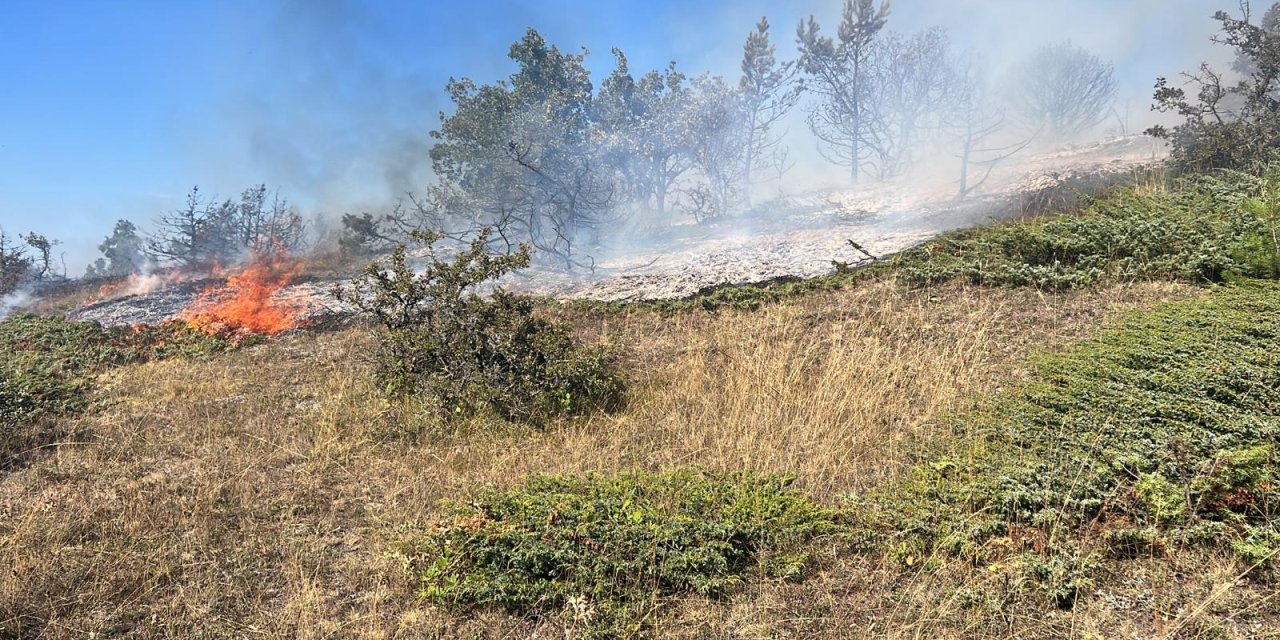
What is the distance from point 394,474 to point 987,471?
11.6 feet

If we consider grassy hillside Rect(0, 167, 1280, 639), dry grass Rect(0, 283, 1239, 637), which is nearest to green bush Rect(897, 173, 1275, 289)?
grassy hillside Rect(0, 167, 1280, 639)

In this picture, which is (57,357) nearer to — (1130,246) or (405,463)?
(405,463)

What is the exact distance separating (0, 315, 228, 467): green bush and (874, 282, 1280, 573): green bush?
254 inches

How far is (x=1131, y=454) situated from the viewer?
2.76 m

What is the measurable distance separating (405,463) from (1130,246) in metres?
7.63

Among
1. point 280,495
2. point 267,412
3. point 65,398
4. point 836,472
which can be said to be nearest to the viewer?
point 836,472

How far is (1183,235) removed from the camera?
6.54 metres

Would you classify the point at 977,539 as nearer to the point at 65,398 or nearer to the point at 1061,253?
the point at 1061,253

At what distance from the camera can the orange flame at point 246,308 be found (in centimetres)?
929

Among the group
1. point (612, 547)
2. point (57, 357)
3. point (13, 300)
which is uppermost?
point (13, 300)

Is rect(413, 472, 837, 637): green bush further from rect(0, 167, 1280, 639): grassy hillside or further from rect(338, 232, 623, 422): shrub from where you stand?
rect(338, 232, 623, 422): shrub

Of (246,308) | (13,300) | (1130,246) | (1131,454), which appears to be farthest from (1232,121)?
(13,300)

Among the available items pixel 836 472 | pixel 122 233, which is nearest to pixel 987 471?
pixel 836 472

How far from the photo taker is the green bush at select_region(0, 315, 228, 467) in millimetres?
5289
